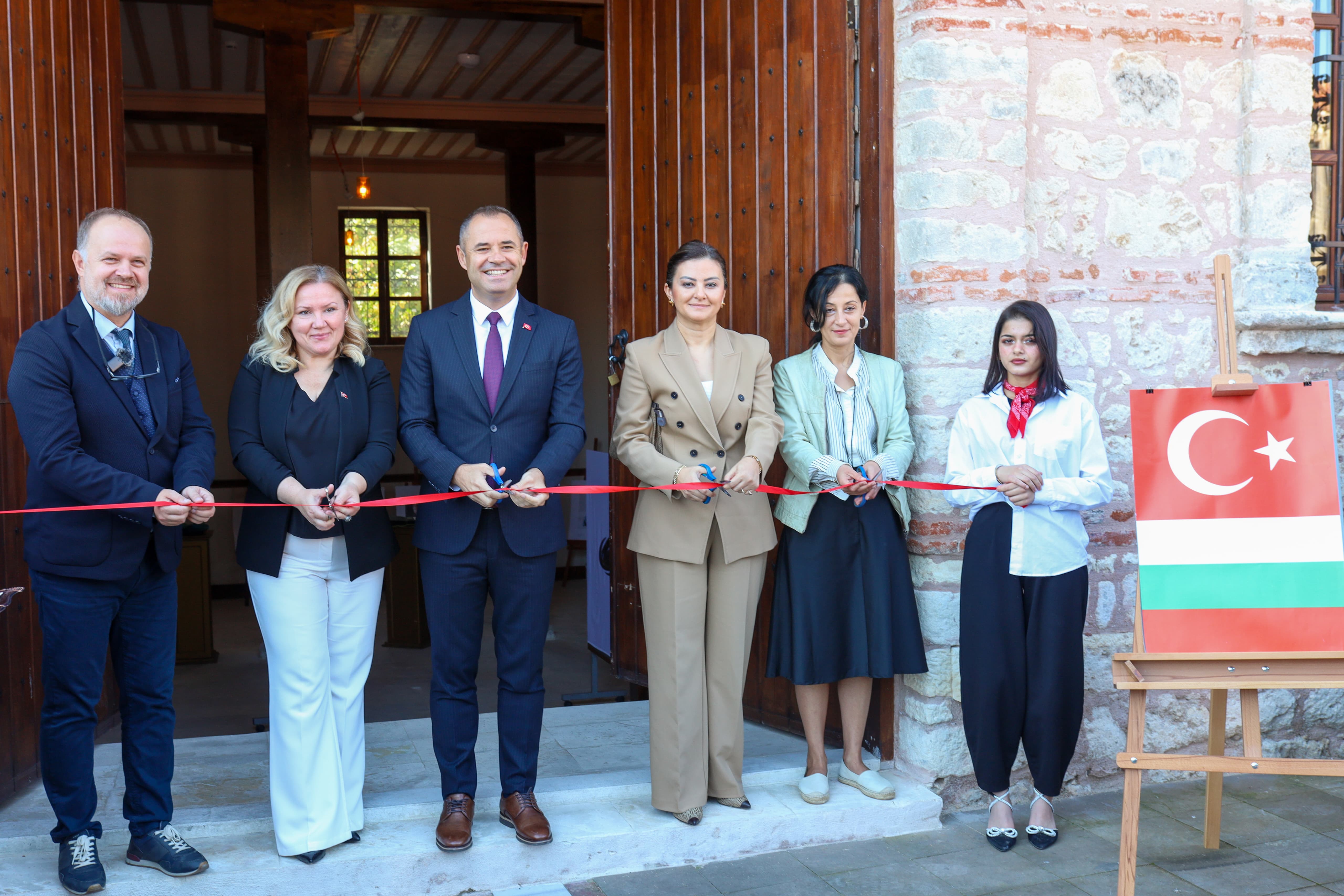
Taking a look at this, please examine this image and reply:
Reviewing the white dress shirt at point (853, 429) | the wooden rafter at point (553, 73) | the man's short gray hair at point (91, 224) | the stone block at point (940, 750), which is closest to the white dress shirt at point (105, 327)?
the man's short gray hair at point (91, 224)

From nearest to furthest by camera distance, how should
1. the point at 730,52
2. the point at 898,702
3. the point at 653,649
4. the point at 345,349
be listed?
the point at 345,349, the point at 653,649, the point at 898,702, the point at 730,52

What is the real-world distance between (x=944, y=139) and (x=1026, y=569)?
1474 mm

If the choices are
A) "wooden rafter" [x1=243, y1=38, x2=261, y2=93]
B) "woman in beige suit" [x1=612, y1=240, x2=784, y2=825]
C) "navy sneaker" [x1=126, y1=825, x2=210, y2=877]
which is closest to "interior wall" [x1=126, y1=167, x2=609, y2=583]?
"wooden rafter" [x1=243, y1=38, x2=261, y2=93]

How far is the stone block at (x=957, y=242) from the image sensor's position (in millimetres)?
3834

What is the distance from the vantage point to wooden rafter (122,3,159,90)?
754 centimetres

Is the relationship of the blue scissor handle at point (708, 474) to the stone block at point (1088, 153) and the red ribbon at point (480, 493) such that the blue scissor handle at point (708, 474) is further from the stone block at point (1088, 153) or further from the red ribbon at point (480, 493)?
the stone block at point (1088, 153)

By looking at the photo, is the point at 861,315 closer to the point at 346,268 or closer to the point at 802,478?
the point at 802,478

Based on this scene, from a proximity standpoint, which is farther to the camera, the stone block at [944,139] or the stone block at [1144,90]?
the stone block at [1144,90]

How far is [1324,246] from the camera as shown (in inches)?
179

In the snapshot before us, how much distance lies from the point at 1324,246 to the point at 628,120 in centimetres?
294

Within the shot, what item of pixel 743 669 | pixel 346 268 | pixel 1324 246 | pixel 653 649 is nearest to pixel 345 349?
Result: pixel 653 649

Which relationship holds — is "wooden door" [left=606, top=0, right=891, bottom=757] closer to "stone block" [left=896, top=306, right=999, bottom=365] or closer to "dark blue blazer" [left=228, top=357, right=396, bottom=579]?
"stone block" [left=896, top=306, right=999, bottom=365]

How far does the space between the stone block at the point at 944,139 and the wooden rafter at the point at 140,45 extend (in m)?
5.94

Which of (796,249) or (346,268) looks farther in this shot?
(346,268)
